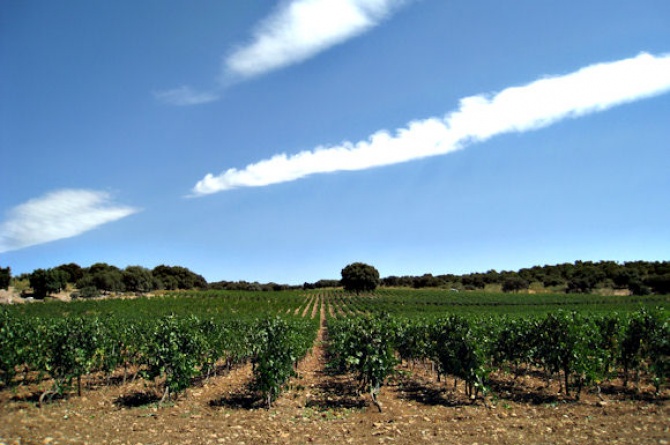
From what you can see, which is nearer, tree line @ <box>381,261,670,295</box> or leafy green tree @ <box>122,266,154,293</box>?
tree line @ <box>381,261,670,295</box>

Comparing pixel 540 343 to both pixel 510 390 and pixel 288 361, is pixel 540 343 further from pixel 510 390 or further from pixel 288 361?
pixel 288 361

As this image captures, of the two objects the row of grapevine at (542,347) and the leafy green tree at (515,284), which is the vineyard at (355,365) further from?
the leafy green tree at (515,284)

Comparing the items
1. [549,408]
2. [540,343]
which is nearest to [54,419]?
[549,408]

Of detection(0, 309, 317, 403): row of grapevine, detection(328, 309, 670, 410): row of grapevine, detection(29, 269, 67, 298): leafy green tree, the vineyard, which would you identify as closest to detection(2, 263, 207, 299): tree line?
detection(29, 269, 67, 298): leafy green tree

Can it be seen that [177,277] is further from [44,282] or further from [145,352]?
[145,352]

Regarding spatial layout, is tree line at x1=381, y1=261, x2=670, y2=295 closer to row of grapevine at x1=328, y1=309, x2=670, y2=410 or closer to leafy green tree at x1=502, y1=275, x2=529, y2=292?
leafy green tree at x1=502, y1=275, x2=529, y2=292

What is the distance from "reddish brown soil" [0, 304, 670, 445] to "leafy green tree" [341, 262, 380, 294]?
9898cm

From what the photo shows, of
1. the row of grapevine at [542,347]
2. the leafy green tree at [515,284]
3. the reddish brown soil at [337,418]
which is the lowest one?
the leafy green tree at [515,284]

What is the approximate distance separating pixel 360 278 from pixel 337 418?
104 meters

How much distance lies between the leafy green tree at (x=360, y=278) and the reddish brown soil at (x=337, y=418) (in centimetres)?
9898

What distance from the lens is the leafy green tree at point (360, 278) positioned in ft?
378

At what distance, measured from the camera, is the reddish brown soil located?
32.0ft

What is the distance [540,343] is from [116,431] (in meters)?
15.5

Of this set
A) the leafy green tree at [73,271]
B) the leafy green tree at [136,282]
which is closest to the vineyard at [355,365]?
the leafy green tree at [136,282]
